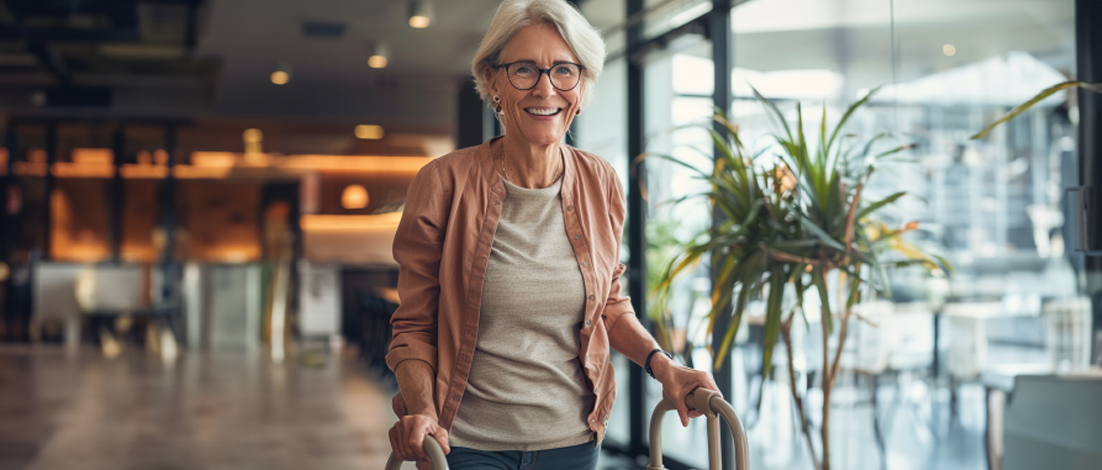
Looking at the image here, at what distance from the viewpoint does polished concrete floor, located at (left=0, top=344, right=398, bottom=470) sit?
4.93 meters

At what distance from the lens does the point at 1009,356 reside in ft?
9.19

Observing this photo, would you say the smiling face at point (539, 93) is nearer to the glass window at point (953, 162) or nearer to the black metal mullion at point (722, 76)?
the glass window at point (953, 162)

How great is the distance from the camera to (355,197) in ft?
43.7

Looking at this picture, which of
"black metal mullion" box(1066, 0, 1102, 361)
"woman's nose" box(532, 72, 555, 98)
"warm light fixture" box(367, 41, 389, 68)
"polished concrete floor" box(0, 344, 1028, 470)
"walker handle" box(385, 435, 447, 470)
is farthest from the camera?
"warm light fixture" box(367, 41, 389, 68)

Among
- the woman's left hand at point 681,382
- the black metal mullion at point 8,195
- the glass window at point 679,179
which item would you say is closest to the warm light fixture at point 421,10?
the glass window at point 679,179

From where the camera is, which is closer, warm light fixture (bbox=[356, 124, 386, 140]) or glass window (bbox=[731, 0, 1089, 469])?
glass window (bbox=[731, 0, 1089, 469])

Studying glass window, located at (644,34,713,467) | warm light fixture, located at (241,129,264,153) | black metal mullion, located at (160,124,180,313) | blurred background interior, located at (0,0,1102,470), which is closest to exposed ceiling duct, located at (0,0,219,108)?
blurred background interior, located at (0,0,1102,470)

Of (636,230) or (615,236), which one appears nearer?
(615,236)

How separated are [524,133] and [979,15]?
2.21 meters

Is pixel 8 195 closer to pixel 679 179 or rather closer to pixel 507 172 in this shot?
pixel 679 179

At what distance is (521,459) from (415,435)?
0.81ft

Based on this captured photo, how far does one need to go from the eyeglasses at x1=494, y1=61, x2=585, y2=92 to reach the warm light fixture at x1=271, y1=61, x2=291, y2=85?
381 inches

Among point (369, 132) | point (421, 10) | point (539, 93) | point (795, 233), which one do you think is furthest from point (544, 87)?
point (369, 132)

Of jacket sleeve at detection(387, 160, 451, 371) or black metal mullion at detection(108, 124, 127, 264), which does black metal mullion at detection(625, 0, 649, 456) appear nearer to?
jacket sleeve at detection(387, 160, 451, 371)
